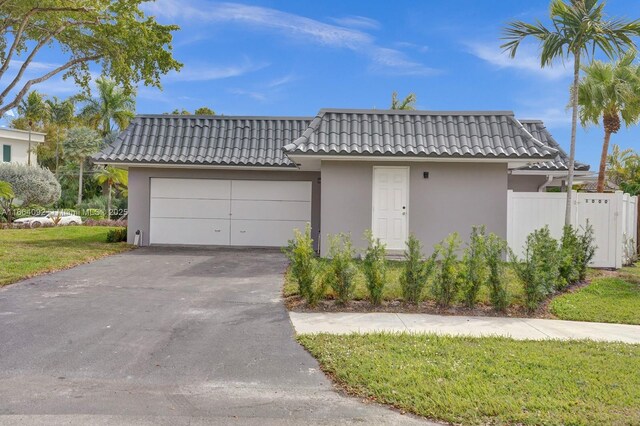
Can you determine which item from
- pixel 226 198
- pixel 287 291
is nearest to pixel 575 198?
pixel 287 291

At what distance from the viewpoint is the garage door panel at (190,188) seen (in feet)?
53.6

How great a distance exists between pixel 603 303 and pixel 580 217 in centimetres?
423

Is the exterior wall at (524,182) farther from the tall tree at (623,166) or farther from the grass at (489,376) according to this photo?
the tall tree at (623,166)

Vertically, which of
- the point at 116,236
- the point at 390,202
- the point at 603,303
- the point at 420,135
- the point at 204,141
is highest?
the point at 204,141

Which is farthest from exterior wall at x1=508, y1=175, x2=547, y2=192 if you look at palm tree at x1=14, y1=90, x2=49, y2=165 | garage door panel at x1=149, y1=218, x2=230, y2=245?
palm tree at x1=14, y1=90, x2=49, y2=165

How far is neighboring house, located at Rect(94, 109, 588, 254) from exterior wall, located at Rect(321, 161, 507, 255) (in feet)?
0.08

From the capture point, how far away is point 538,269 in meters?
8.39

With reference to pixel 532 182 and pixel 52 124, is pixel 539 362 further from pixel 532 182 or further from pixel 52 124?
pixel 52 124

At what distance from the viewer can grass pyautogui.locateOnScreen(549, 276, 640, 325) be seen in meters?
8.01

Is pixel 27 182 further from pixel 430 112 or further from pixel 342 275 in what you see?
pixel 342 275

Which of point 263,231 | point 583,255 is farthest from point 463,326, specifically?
point 263,231

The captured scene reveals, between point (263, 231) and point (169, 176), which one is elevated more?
point (169, 176)

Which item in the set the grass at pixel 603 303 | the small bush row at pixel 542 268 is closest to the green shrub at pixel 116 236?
the small bush row at pixel 542 268

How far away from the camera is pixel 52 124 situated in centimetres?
4528
